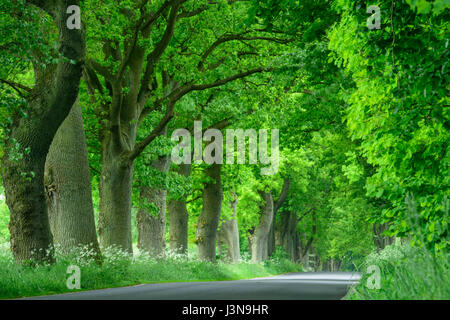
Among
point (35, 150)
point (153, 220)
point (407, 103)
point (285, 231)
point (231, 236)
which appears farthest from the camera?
point (285, 231)

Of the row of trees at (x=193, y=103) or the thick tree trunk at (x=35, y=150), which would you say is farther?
the thick tree trunk at (x=35, y=150)

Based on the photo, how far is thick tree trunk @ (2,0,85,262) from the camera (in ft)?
45.2

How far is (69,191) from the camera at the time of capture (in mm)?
16906

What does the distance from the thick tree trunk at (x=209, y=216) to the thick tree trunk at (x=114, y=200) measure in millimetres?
10128

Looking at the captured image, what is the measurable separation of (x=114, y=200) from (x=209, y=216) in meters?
10.7

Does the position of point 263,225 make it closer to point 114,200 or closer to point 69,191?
point 114,200

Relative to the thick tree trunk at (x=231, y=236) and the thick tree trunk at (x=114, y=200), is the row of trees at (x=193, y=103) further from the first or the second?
the thick tree trunk at (x=231, y=236)

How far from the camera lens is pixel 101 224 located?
20281 millimetres

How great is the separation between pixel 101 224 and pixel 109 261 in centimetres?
370

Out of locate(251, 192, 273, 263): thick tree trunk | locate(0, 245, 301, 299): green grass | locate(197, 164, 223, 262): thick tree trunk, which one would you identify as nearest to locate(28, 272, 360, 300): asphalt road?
locate(0, 245, 301, 299): green grass

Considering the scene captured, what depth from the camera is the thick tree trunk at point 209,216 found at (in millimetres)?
30109

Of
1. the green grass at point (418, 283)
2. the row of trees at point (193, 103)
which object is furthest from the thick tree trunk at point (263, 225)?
the green grass at point (418, 283)

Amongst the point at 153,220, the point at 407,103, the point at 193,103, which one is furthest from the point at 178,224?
the point at 407,103
